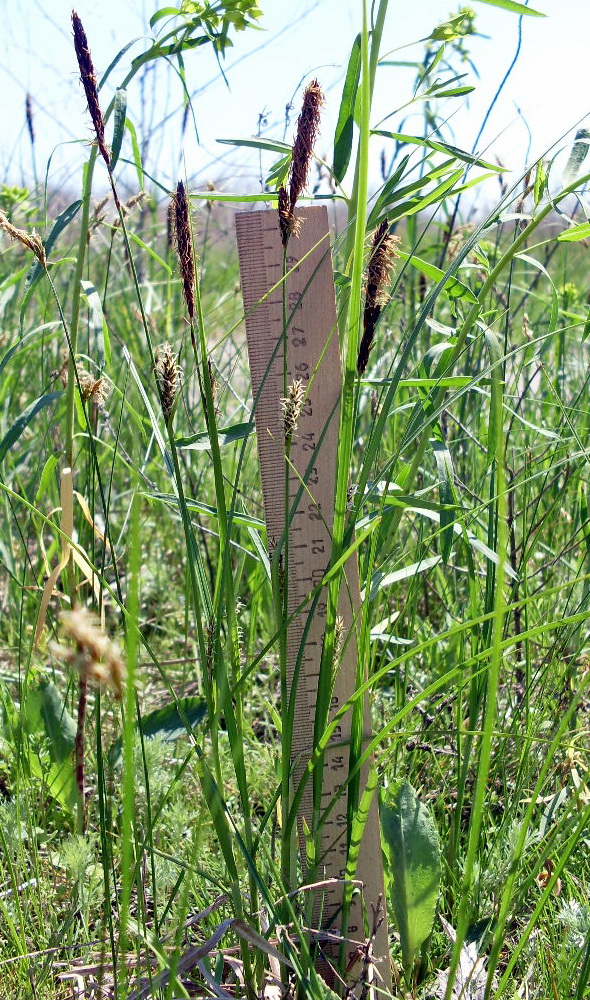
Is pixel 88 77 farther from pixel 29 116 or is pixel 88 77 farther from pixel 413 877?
pixel 29 116

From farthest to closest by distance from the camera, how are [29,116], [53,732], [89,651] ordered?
1. [29,116]
2. [53,732]
3. [89,651]

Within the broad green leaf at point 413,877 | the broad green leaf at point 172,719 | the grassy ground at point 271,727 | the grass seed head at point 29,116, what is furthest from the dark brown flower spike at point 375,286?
the grass seed head at point 29,116

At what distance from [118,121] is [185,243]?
35 cm

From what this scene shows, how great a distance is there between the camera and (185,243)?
75 cm

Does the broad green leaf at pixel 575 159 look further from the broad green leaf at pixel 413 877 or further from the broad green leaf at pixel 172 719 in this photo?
the broad green leaf at pixel 172 719

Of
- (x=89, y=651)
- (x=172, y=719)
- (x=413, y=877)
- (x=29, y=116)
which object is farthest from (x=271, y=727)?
(x=29, y=116)

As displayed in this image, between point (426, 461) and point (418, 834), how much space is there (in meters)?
0.88

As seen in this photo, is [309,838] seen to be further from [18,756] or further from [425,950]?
[18,756]

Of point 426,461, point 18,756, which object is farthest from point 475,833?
point 426,461

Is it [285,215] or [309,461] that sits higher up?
[285,215]

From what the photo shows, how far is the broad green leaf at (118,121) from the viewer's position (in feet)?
3.15

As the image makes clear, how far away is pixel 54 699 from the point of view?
4.52ft

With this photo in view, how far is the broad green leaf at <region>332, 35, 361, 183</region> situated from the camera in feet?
3.19

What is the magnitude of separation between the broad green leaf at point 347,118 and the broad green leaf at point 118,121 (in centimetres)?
26
